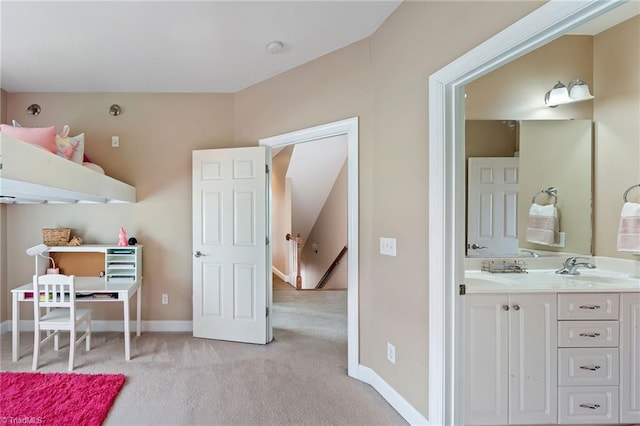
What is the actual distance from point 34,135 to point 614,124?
4.30 metres

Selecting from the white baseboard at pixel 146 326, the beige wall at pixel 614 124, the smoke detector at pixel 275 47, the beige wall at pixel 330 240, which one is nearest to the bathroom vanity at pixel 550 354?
the beige wall at pixel 614 124

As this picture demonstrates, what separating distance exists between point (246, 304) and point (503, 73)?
3.08m

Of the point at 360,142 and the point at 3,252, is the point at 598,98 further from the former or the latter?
the point at 3,252

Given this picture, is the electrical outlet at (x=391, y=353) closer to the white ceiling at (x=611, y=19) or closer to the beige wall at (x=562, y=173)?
the beige wall at (x=562, y=173)

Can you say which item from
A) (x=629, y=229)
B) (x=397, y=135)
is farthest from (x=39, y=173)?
(x=629, y=229)

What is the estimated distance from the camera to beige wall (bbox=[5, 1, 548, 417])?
73.0 inches

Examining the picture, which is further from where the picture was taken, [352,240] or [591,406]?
[352,240]

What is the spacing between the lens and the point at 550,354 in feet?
6.08

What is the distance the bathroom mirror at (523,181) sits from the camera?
95.5 inches

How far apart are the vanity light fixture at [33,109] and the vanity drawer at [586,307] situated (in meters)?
5.16

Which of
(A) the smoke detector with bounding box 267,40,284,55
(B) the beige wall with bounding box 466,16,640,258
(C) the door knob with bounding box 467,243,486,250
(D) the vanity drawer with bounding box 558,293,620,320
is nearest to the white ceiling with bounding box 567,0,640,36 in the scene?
(B) the beige wall with bounding box 466,16,640,258

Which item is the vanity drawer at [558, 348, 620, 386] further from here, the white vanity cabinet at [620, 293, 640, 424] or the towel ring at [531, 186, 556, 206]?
the towel ring at [531, 186, 556, 206]

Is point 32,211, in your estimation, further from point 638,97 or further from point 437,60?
point 638,97

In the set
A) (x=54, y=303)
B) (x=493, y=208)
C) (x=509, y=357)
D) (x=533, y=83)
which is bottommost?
(x=509, y=357)
